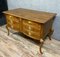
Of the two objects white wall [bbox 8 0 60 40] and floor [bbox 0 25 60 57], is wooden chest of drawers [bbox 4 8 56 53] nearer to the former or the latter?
white wall [bbox 8 0 60 40]

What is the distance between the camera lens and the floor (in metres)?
1.74

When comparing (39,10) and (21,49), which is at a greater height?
(39,10)

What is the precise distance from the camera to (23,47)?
75.7 inches

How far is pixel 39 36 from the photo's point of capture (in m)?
1.60

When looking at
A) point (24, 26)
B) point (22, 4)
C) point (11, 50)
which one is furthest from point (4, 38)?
point (22, 4)

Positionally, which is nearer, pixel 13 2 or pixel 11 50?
pixel 11 50

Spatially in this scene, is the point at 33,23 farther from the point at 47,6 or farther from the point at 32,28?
the point at 47,6

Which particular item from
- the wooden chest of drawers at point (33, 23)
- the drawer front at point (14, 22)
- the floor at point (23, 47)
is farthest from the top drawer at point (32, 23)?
the floor at point (23, 47)

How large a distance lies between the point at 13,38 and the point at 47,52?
844 millimetres

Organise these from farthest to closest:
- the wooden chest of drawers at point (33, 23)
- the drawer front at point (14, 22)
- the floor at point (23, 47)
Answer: the drawer front at point (14, 22), the floor at point (23, 47), the wooden chest of drawers at point (33, 23)

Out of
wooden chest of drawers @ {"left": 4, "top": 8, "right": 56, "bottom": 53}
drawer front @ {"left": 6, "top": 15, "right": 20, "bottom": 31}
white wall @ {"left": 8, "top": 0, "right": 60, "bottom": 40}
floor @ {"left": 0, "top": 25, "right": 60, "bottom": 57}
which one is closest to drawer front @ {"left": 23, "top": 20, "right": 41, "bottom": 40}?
wooden chest of drawers @ {"left": 4, "top": 8, "right": 56, "bottom": 53}

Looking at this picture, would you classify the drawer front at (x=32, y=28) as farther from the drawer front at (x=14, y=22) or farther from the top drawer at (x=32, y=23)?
the drawer front at (x=14, y=22)

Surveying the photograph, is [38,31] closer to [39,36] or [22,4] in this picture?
[39,36]

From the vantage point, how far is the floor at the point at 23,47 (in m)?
1.74
